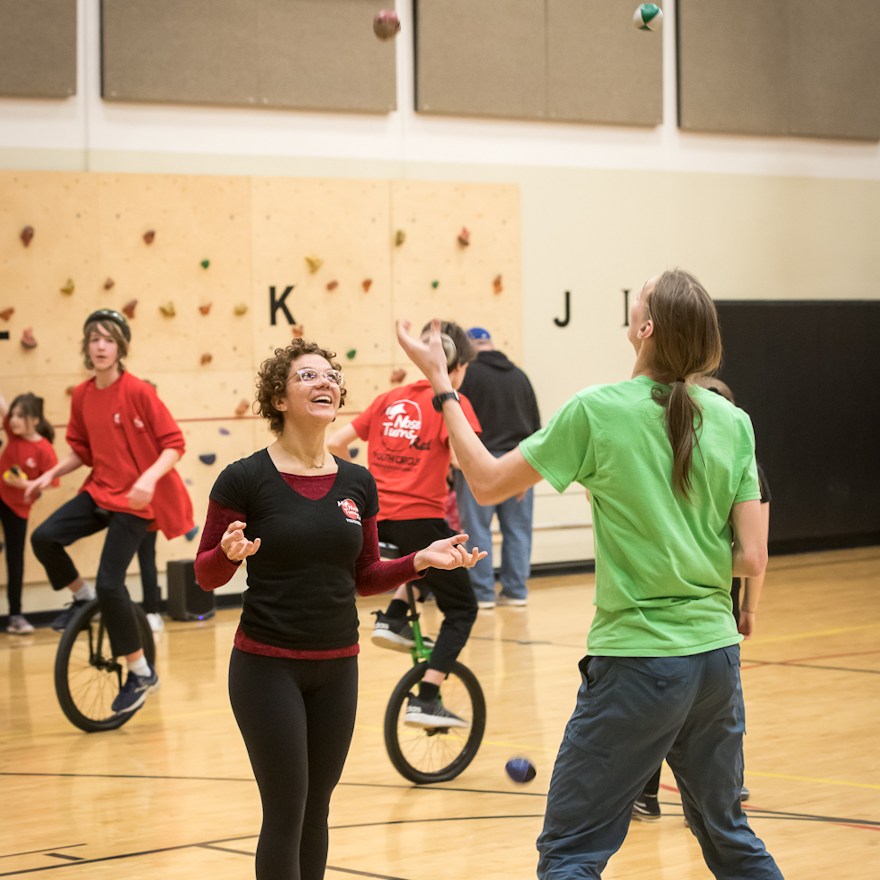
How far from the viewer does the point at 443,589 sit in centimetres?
477

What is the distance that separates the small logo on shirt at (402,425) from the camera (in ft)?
16.0

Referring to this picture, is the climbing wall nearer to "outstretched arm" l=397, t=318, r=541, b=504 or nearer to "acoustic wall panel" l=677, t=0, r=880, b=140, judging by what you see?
"acoustic wall panel" l=677, t=0, r=880, b=140

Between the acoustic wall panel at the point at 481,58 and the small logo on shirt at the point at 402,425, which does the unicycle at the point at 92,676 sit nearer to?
the small logo on shirt at the point at 402,425

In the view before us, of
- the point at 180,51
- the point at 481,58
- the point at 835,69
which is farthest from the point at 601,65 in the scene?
the point at 180,51

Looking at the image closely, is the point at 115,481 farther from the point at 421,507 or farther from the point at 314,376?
the point at 314,376

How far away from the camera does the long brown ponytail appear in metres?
2.48

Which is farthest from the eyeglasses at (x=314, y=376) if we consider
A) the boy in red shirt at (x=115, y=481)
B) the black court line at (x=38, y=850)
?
the boy in red shirt at (x=115, y=481)

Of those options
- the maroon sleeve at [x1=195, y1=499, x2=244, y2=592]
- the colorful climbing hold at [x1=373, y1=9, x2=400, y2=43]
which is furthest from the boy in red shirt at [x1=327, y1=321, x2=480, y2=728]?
the colorful climbing hold at [x1=373, y1=9, x2=400, y2=43]

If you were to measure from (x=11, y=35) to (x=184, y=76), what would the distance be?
1.19 m

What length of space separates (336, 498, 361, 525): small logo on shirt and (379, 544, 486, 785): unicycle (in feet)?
5.84

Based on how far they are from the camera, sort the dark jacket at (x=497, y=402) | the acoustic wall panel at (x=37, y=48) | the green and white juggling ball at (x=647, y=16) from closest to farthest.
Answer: the green and white juggling ball at (x=647, y=16) → the acoustic wall panel at (x=37, y=48) → the dark jacket at (x=497, y=402)

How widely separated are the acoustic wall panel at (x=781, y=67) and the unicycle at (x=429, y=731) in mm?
7100

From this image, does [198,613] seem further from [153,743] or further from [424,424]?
[424,424]

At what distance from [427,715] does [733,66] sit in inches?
313
